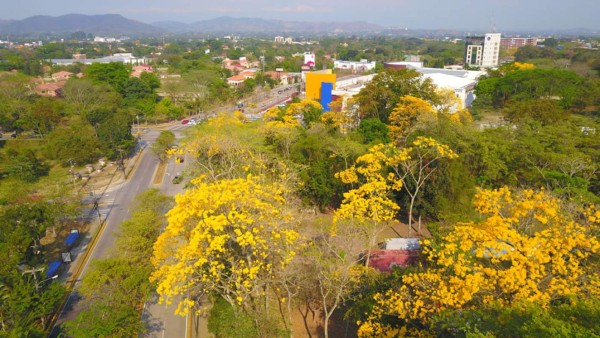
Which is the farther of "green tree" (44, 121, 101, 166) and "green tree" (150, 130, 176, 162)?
"green tree" (150, 130, 176, 162)

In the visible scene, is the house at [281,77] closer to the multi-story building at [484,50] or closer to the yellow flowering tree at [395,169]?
the multi-story building at [484,50]

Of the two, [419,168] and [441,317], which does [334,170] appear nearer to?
[419,168]

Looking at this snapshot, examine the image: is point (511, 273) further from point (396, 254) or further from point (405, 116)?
point (405, 116)

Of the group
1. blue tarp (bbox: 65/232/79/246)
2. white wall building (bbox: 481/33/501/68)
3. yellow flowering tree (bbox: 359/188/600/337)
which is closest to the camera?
yellow flowering tree (bbox: 359/188/600/337)

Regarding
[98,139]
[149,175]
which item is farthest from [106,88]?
[149,175]

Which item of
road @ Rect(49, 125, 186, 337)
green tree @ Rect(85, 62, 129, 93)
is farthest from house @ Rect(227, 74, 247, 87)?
road @ Rect(49, 125, 186, 337)

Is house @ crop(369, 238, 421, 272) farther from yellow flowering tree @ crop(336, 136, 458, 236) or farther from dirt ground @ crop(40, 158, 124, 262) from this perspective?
dirt ground @ crop(40, 158, 124, 262)

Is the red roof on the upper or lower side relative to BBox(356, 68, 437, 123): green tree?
lower
